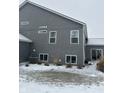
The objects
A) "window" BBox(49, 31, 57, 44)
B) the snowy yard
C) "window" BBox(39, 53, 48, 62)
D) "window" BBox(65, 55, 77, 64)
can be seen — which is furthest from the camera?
"window" BBox(49, 31, 57, 44)

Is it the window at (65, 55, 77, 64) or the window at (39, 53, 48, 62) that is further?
the window at (39, 53, 48, 62)

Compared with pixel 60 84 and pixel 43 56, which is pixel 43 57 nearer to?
pixel 43 56

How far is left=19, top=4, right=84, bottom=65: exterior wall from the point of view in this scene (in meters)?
6.84

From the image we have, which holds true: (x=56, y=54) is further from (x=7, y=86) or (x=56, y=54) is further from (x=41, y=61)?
(x=7, y=86)

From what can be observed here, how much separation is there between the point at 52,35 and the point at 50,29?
0.29 m

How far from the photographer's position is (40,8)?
23.7 ft

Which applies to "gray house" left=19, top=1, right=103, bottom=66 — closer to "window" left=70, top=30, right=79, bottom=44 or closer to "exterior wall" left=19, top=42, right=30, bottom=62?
"window" left=70, top=30, right=79, bottom=44

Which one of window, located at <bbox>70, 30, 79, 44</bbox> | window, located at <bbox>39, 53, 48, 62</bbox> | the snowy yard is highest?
window, located at <bbox>70, 30, 79, 44</bbox>

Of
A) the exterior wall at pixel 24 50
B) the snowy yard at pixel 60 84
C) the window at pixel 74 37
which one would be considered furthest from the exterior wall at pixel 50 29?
the snowy yard at pixel 60 84

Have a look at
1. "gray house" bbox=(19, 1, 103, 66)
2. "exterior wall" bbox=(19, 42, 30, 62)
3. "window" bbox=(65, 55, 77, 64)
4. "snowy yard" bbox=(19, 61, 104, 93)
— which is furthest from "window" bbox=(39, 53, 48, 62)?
"snowy yard" bbox=(19, 61, 104, 93)

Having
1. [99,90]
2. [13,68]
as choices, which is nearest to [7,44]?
[13,68]

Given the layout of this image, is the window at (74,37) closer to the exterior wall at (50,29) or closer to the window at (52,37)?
the exterior wall at (50,29)
